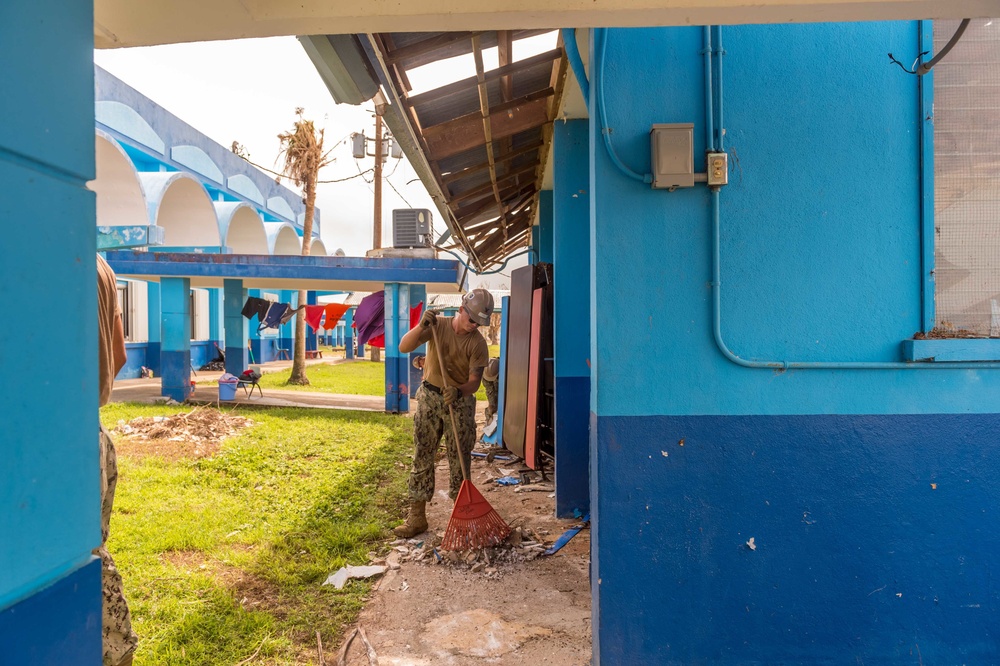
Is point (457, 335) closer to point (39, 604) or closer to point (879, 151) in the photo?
point (879, 151)

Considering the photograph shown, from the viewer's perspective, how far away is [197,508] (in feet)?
19.9

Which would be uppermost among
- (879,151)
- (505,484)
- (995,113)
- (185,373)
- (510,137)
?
(510,137)

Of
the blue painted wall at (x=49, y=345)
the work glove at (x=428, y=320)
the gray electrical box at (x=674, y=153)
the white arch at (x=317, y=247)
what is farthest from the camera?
the white arch at (x=317, y=247)

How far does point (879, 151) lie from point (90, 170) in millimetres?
3171

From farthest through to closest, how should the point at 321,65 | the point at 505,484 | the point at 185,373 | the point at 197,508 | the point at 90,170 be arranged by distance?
the point at 185,373
the point at 505,484
the point at 197,508
the point at 321,65
the point at 90,170

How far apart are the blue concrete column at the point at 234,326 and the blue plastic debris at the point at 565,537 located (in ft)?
38.4

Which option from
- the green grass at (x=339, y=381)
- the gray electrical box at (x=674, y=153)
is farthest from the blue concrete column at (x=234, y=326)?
the gray electrical box at (x=674, y=153)

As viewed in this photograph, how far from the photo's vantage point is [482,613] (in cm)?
393

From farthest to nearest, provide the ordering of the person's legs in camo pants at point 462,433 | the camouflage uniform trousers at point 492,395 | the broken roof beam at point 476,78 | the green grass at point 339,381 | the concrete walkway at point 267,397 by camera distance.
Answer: the green grass at point 339,381
the concrete walkway at point 267,397
the camouflage uniform trousers at point 492,395
the person's legs in camo pants at point 462,433
the broken roof beam at point 476,78

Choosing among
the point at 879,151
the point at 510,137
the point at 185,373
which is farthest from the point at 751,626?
the point at 185,373

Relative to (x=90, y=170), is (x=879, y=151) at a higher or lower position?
higher

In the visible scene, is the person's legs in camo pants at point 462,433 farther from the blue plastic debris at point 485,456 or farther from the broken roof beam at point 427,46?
the broken roof beam at point 427,46

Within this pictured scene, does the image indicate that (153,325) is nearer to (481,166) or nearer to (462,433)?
(481,166)

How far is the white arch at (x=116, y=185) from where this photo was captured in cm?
1212
